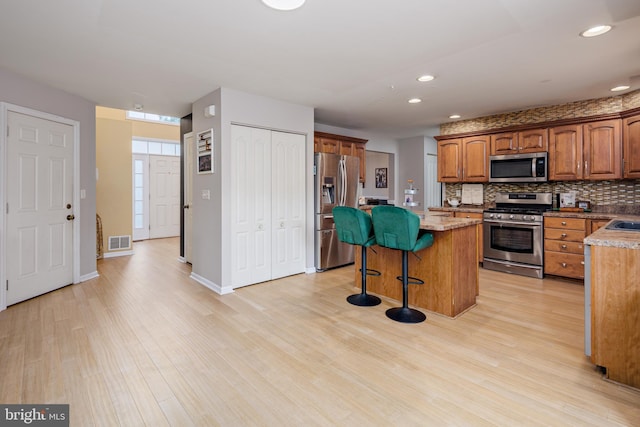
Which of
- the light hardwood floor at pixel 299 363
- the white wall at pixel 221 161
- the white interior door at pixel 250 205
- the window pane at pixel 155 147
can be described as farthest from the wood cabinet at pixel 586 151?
the window pane at pixel 155 147

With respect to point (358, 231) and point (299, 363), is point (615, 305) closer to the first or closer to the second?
point (358, 231)

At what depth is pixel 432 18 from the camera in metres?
2.29

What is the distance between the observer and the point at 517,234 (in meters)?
4.61

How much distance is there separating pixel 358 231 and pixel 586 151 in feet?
11.7

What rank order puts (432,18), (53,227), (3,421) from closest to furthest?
(3,421), (432,18), (53,227)

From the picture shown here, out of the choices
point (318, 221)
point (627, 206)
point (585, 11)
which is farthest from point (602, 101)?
point (318, 221)

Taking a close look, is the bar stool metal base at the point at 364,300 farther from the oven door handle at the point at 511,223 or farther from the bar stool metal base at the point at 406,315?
the oven door handle at the point at 511,223

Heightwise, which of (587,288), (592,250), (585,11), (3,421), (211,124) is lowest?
(3,421)

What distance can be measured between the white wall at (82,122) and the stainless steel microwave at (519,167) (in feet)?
19.8

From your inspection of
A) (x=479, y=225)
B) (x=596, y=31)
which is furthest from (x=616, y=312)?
(x=479, y=225)

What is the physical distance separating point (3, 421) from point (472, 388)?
2.64 meters

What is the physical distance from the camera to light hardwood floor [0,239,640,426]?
177 cm

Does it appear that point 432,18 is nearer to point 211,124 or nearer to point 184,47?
point 184,47

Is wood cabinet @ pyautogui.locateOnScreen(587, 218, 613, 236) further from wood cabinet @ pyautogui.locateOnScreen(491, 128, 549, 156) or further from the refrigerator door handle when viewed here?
the refrigerator door handle
